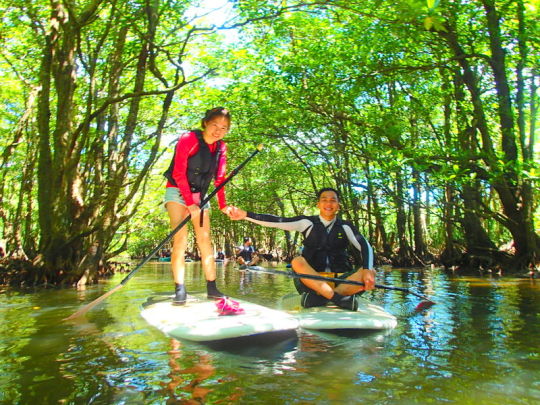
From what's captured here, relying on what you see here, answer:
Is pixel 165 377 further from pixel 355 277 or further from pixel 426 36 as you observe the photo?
pixel 426 36

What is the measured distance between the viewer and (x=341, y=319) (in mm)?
4047

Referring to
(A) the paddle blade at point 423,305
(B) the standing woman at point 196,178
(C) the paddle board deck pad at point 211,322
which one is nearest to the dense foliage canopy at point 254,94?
(B) the standing woman at point 196,178

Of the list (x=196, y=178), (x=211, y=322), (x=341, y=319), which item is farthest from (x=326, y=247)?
(x=211, y=322)

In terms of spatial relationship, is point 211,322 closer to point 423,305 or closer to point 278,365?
point 278,365

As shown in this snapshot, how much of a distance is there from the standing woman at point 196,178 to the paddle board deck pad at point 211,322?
363mm

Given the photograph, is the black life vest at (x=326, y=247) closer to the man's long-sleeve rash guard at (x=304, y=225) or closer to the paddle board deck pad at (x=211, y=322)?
the man's long-sleeve rash guard at (x=304, y=225)

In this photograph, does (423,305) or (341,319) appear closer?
(341,319)

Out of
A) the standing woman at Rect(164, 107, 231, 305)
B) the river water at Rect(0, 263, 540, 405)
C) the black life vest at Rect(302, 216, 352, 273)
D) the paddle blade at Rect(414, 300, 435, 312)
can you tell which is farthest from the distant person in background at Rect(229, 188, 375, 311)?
the paddle blade at Rect(414, 300, 435, 312)

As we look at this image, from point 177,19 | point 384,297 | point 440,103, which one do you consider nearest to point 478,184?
point 440,103

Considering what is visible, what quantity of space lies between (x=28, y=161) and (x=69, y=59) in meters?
4.67

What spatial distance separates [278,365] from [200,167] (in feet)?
7.61

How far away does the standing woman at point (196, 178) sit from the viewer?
4.46 meters

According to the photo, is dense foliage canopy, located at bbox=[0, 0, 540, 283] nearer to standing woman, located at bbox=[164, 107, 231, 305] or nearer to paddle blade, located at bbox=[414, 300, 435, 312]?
standing woman, located at bbox=[164, 107, 231, 305]

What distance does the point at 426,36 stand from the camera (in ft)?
37.9
